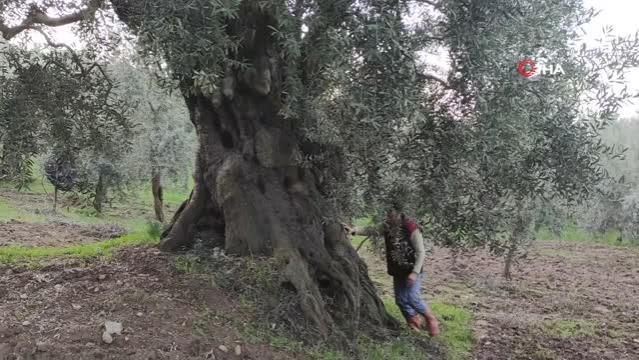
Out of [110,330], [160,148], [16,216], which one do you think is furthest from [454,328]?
[16,216]

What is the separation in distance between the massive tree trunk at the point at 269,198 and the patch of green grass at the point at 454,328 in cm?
174

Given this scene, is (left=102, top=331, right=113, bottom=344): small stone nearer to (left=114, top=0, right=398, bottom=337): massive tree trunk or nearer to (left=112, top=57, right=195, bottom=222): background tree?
(left=114, top=0, right=398, bottom=337): massive tree trunk

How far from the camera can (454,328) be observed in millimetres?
10469

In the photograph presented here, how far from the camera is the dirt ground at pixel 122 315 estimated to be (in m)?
5.96

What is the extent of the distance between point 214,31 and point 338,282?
13.6 feet

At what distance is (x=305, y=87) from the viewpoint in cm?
611

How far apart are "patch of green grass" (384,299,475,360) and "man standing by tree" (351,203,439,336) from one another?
0.45 metres

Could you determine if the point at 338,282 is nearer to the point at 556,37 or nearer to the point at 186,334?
the point at 186,334

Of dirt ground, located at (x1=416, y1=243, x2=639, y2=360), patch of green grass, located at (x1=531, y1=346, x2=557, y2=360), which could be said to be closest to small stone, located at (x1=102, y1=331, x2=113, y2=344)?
dirt ground, located at (x1=416, y1=243, x2=639, y2=360)

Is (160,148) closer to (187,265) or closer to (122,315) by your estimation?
(187,265)

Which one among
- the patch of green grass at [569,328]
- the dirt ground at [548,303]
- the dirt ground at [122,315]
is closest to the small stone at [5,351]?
the dirt ground at [122,315]

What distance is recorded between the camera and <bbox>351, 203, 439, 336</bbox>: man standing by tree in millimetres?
7932

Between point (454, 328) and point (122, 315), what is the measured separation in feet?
20.2

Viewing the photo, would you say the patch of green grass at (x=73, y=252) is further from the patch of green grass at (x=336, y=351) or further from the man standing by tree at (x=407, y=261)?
the man standing by tree at (x=407, y=261)
